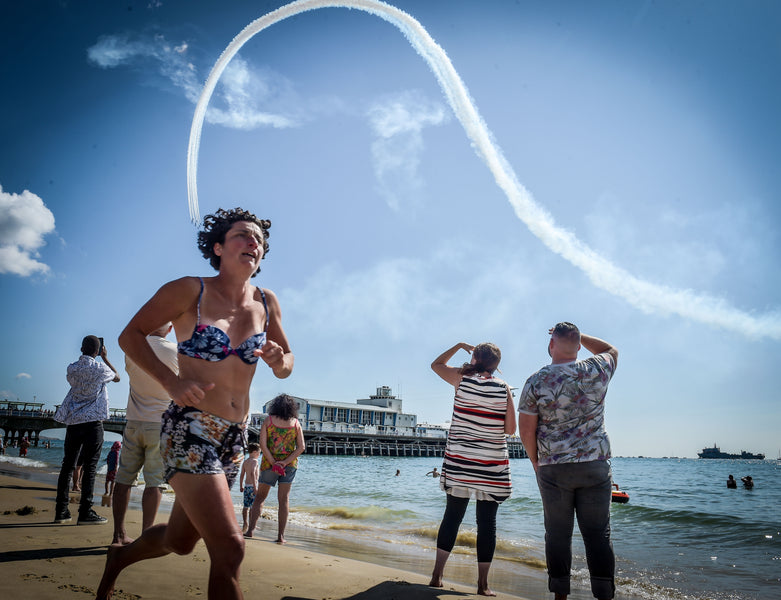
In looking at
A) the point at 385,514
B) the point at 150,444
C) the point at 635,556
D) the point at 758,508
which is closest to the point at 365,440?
the point at 758,508

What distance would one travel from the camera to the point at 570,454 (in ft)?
11.8

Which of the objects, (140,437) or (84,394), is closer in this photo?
(140,437)

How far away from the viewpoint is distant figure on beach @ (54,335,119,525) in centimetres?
600

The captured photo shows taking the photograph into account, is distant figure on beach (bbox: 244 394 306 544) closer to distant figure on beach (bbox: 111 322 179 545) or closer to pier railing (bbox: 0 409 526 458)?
distant figure on beach (bbox: 111 322 179 545)

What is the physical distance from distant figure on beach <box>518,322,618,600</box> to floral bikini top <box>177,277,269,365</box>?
224 centimetres

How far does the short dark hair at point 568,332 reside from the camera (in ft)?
12.8

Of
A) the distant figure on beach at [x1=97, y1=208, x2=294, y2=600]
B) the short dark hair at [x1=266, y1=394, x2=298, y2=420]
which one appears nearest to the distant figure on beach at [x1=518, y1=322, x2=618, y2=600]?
the distant figure on beach at [x1=97, y1=208, x2=294, y2=600]

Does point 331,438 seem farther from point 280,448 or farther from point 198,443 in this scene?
point 198,443

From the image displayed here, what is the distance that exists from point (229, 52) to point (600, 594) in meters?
14.8

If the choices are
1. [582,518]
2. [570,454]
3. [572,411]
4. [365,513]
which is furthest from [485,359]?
[365,513]

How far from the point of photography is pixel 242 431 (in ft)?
8.18

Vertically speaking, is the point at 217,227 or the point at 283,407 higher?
the point at 217,227

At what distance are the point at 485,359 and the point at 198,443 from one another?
9.45 ft

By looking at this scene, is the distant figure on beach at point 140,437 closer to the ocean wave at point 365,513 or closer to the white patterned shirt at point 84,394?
the white patterned shirt at point 84,394
